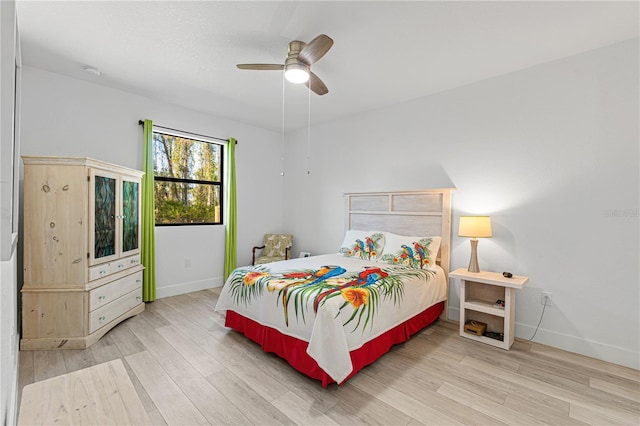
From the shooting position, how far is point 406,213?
390cm

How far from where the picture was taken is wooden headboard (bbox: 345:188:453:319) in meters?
3.56

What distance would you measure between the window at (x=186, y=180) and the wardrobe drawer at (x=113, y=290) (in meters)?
0.98

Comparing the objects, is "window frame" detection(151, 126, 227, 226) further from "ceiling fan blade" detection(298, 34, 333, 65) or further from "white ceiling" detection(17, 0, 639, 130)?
"ceiling fan blade" detection(298, 34, 333, 65)

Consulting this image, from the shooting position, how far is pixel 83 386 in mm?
1069

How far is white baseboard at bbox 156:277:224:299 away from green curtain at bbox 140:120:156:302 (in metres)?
0.20

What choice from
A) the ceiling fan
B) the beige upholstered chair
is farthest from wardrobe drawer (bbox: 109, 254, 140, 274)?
the ceiling fan

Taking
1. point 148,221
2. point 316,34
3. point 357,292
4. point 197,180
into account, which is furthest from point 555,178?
point 148,221

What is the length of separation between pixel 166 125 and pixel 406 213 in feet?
11.5

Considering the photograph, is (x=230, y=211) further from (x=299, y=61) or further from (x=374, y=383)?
(x=374, y=383)

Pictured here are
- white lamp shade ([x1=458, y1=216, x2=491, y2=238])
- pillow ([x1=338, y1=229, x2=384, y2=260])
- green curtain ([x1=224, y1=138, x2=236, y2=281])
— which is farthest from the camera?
green curtain ([x1=224, y1=138, x2=236, y2=281])

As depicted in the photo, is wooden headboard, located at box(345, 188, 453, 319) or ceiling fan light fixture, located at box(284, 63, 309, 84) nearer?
ceiling fan light fixture, located at box(284, 63, 309, 84)

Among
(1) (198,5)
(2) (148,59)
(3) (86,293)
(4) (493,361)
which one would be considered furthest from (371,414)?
(2) (148,59)

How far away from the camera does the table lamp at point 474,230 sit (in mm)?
3004

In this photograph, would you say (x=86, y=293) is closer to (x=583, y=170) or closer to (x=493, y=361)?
(x=493, y=361)
